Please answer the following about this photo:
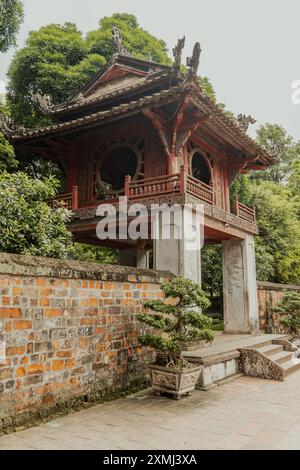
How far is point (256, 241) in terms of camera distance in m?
15.8

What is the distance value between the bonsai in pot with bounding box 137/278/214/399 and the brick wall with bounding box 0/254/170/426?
18.7 inches

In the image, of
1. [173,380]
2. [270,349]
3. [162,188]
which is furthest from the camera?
[162,188]

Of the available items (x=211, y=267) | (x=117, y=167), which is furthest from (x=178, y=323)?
(x=211, y=267)

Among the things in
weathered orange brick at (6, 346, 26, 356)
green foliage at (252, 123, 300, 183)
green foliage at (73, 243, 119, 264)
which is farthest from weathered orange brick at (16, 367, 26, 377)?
green foliage at (252, 123, 300, 183)

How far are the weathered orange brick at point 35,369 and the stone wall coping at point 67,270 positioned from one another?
1020 mm

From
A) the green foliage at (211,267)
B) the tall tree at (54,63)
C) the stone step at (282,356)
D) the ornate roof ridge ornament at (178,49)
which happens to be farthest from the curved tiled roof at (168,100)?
the stone step at (282,356)

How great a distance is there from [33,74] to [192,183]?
11.3 m

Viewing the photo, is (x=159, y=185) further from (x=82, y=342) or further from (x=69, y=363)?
(x=69, y=363)

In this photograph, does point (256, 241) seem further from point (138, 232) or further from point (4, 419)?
point (4, 419)

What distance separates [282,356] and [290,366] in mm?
367

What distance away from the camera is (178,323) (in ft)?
18.0

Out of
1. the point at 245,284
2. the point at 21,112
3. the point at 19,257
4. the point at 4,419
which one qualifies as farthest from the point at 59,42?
the point at 4,419

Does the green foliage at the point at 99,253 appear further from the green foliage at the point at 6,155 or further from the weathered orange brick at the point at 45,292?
the weathered orange brick at the point at 45,292

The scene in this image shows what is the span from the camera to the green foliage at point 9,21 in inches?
368
